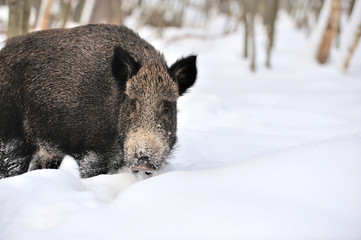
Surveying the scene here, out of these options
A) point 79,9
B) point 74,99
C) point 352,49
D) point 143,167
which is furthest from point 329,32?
point 79,9

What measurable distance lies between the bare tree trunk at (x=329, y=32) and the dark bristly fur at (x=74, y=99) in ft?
22.8

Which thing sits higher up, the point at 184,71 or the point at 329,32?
the point at 184,71

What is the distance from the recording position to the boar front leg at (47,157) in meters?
3.55

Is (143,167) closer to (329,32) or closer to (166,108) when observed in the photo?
(166,108)

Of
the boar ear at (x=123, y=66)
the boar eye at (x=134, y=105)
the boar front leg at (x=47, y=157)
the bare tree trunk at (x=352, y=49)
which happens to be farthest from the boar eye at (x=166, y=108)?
the bare tree trunk at (x=352, y=49)

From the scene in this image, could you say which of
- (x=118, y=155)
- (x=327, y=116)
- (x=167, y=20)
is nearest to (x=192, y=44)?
(x=167, y=20)

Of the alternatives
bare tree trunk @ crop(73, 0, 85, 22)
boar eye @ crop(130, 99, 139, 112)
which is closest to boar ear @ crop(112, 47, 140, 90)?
boar eye @ crop(130, 99, 139, 112)

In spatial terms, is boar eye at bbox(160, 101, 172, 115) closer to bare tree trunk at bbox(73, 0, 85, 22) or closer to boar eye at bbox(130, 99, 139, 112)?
boar eye at bbox(130, 99, 139, 112)

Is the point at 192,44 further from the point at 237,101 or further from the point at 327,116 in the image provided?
the point at 327,116

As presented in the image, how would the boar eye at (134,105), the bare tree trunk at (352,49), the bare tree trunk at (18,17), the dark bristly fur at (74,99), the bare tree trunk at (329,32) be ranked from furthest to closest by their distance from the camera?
the bare tree trunk at (329,32) → the bare tree trunk at (352,49) → the bare tree trunk at (18,17) → the dark bristly fur at (74,99) → the boar eye at (134,105)

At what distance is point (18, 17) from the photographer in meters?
5.08

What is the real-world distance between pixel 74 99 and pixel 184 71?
93 centimetres

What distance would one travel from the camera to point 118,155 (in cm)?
341

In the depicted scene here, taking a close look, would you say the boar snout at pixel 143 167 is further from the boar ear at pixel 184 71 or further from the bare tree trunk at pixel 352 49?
the bare tree trunk at pixel 352 49
